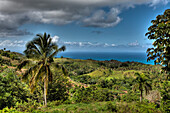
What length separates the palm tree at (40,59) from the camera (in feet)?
53.3

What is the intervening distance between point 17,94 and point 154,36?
76.5ft

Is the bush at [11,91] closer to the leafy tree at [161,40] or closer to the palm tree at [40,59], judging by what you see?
the palm tree at [40,59]

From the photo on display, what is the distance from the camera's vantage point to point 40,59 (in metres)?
17.1

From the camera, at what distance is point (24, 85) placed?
24.8 meters

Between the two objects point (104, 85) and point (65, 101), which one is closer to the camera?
point (65, 101)

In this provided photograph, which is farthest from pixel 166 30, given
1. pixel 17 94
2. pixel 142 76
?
pixel 142 76

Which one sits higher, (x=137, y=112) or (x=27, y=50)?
(x=27, y=50)

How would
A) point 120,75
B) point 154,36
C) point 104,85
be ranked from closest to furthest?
point 154,36 → point 104,85 → point 120,75

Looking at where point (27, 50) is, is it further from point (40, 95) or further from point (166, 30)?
A: point (166, 30)

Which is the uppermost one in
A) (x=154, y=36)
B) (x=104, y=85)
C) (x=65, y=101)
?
(x=154, y=36)

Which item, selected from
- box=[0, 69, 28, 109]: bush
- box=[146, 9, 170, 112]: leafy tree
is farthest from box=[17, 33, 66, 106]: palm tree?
box=[146, 9, 170, 112]: leafy tree

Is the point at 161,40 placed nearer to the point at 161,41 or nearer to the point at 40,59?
the point at 161,41

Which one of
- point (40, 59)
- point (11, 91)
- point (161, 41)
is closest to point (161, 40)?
point (161, 41)

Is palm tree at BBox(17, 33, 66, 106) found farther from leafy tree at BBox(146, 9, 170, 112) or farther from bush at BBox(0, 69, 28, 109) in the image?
leafy tree at BBox(146, 9, 170, 112)
